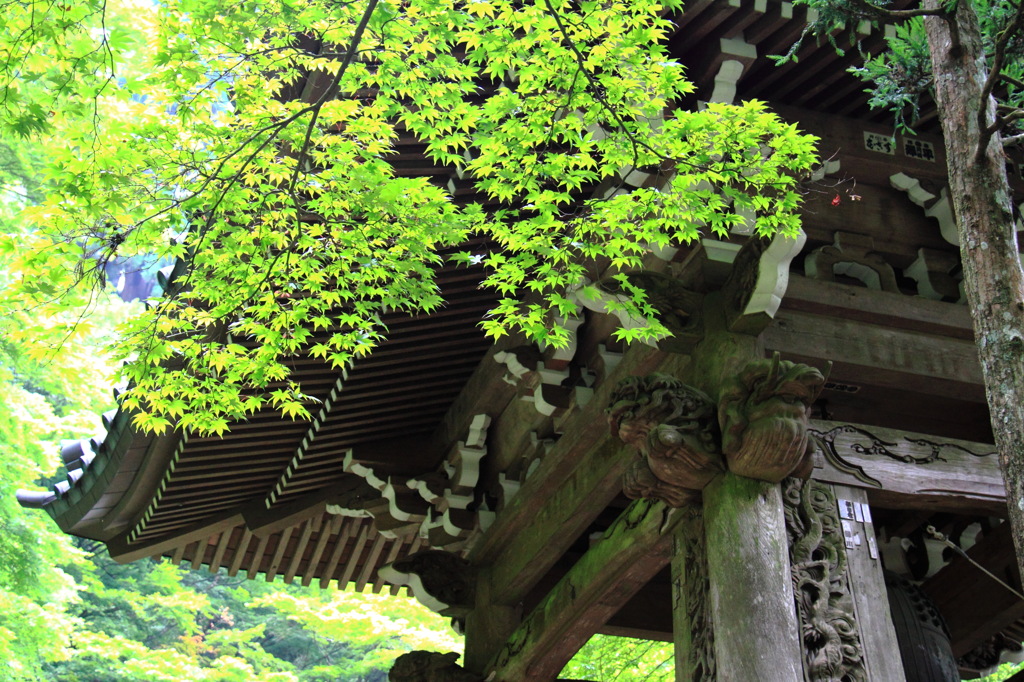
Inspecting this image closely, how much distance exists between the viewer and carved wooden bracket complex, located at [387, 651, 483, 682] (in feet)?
22.0

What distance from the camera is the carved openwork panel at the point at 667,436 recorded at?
429 cm

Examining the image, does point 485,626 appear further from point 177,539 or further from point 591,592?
point 177,539

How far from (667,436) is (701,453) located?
0.17 meters

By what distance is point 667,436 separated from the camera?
4246 mm

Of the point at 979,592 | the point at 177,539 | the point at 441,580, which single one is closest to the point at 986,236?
the point at 979,592

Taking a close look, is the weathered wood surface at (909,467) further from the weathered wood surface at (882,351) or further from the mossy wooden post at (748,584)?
the mossy wooden post at (748,584)

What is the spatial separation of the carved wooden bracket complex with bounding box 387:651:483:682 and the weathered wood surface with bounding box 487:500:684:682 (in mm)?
275

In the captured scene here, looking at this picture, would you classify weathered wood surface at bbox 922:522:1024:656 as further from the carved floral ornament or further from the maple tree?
the maple tree

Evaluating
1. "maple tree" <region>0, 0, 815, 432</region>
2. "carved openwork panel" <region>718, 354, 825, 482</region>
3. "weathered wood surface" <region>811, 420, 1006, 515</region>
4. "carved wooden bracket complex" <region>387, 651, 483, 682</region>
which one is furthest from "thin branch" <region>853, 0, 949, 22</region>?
"carved wooden bracket complex" <region>387, 651, 483, 682</region>

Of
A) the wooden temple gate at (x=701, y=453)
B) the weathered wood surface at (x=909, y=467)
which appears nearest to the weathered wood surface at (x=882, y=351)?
the wooden temple gate at (x=701, y=453)

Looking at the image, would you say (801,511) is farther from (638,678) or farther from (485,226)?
(638,678)

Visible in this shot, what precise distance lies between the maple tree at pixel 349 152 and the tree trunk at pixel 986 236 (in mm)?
667

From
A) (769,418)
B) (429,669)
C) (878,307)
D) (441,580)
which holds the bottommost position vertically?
(429,669)

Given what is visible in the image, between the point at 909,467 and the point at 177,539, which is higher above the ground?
the point at 909,467
